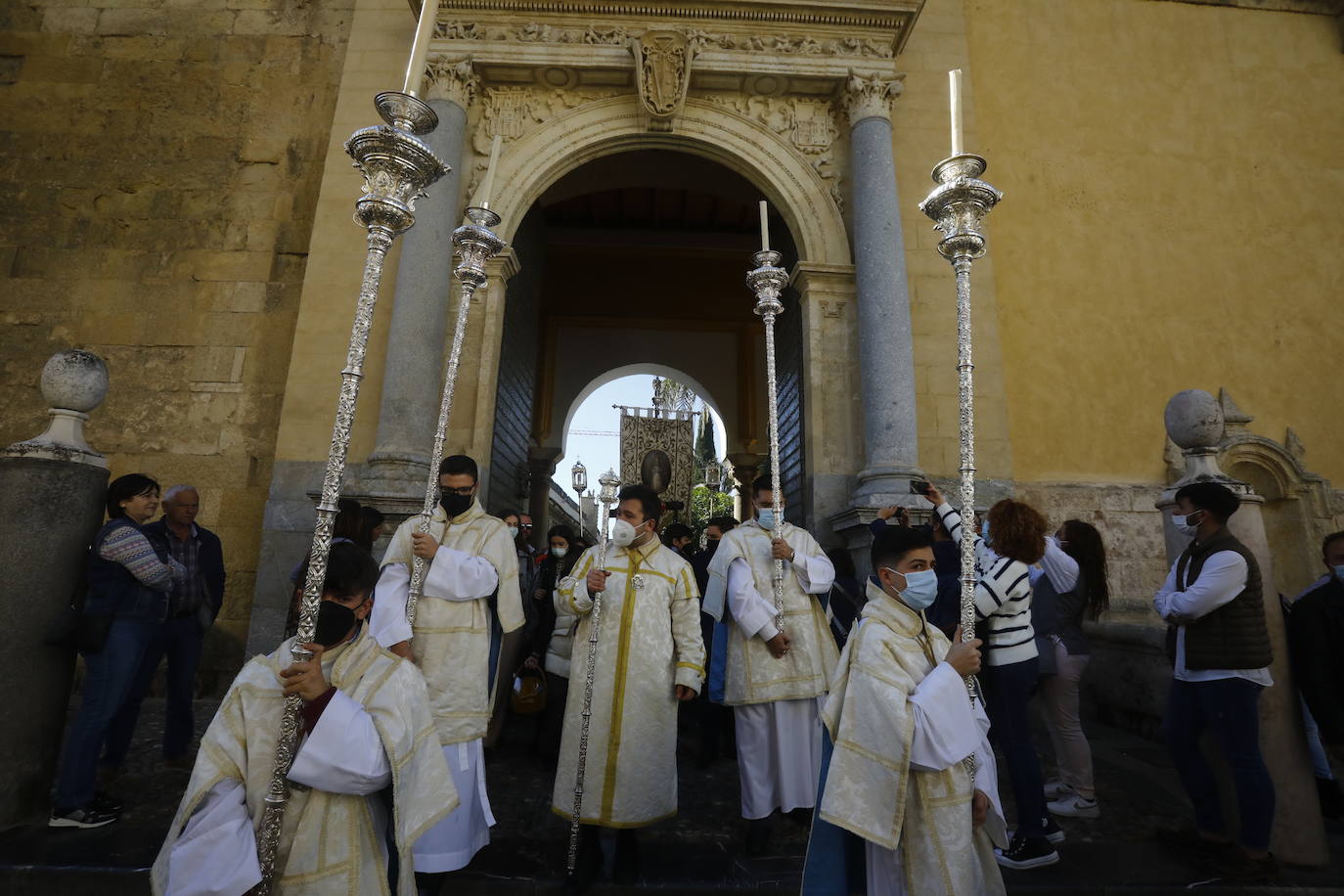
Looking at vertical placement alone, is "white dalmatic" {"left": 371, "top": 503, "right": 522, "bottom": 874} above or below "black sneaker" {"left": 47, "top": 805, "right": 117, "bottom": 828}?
above

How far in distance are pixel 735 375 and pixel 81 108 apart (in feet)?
34.3

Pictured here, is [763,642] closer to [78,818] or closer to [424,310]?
[78,818]

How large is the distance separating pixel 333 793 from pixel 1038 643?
3733mm

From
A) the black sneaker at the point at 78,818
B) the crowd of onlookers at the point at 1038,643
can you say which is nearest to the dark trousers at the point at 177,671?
the crowd of onlookers at the point at 1038,643

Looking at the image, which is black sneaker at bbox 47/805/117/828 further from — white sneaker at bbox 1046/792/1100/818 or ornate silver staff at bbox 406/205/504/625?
white sneaker at bbox 1046/792/1100/818

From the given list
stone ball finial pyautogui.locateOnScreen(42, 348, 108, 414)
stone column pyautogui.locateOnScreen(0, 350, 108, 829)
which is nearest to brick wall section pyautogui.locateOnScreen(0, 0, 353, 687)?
stone column pyautogui.locateOnScreen(0, 350, 108, 829)

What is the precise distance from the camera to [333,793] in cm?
188

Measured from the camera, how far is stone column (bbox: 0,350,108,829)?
11.0ft

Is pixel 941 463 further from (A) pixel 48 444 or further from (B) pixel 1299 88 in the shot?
(B) pixel 1299 88

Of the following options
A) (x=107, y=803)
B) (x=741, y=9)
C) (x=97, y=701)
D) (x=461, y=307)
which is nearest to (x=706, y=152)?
(x=741, y=9)

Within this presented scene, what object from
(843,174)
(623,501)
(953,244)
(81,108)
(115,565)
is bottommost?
(115,565)

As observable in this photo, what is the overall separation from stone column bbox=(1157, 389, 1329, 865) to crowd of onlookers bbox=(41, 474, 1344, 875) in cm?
11

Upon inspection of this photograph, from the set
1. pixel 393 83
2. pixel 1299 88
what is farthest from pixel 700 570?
pixel 1299 88

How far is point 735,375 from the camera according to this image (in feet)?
45.9
